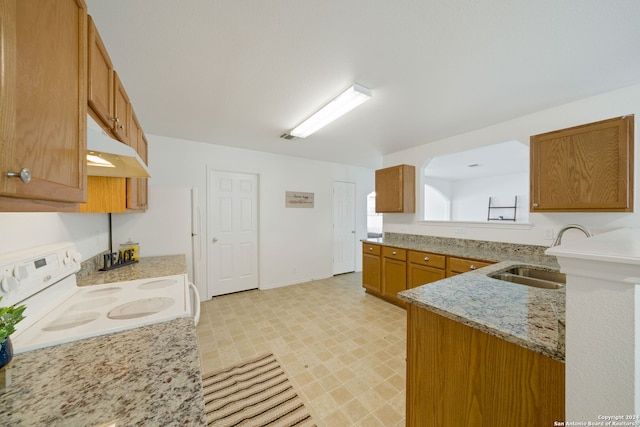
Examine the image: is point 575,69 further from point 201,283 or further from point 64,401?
point 201,283

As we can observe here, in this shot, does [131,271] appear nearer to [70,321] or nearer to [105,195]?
[105,195]

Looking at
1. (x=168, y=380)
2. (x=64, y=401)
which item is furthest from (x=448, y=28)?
(x=64, y=401)

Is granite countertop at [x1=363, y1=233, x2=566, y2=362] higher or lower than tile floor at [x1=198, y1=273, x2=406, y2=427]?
higher

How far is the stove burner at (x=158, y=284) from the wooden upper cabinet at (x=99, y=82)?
970mm

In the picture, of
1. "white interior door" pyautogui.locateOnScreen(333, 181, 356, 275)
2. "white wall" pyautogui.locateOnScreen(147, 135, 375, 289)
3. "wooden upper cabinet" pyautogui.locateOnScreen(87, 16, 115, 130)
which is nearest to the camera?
"wooden upper cabinet" pyautogui.locateOnScreen(87, 16, 115, 130)

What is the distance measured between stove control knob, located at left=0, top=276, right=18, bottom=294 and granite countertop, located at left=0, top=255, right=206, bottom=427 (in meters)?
0.29

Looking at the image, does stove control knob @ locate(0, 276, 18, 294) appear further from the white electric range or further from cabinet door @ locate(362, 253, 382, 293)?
cabinet door @ locate(362, 253, 382, 293)

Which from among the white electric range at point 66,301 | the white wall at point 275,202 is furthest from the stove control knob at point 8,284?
the white wall at point 275,202

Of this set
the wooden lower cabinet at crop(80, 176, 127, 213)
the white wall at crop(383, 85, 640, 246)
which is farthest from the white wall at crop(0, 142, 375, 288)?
the white wall at crop(383, 85, 640, 246)

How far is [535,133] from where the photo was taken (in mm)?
2318

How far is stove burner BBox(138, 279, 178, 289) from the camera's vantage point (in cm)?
143

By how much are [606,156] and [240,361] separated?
133 inches

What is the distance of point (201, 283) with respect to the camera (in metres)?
3.25

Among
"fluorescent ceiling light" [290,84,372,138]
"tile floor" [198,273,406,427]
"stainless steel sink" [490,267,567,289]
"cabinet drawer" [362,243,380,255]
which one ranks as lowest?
"tile floor" [198,273,406,427]
